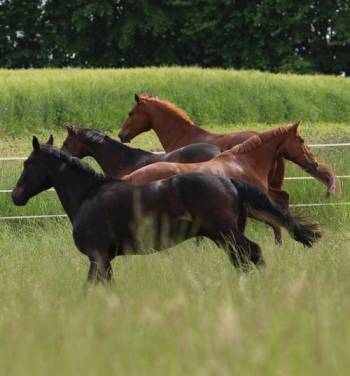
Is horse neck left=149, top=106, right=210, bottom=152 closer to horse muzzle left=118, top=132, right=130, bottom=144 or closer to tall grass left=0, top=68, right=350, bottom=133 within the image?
horse muzzle left=118, top=132, right=130, bottom=144

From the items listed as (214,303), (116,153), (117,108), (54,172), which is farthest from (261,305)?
(117,108)

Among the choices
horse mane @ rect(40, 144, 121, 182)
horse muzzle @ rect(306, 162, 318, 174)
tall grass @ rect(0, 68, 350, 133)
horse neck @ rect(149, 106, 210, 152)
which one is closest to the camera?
horse mane @ rect(40, 144, 121, 182)

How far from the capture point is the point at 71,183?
7.80 metres

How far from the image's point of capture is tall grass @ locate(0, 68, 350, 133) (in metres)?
24.6

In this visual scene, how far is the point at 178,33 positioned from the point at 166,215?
28921mm

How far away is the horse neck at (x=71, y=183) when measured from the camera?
25.4 feet

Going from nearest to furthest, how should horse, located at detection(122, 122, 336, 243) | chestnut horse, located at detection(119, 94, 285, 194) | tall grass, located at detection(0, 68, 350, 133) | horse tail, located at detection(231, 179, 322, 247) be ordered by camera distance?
horse tail, located at detection(231, 179, 322, 247), horse, located at detection(122, 122, 336, 243), chestnut horse, located at detection(119, 94, 285, 194), tall grass, located at detection(0, 68, 350, 133)

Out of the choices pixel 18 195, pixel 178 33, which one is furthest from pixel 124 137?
pixel 178 33

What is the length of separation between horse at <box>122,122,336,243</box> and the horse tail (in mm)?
573

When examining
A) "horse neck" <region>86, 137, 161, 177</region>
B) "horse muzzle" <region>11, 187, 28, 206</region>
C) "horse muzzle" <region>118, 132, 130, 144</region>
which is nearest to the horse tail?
"horse muzzle" <region>11, 187, 28, 206</region>

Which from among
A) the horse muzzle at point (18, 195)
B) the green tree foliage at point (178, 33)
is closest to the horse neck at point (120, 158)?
the horse muzzle at point (18, 195)

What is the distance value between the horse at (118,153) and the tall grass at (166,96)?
12.5 m

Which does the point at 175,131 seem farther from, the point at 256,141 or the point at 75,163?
the point at 75,163

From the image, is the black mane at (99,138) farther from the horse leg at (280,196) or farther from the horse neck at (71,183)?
the horse neck at (71,183)
